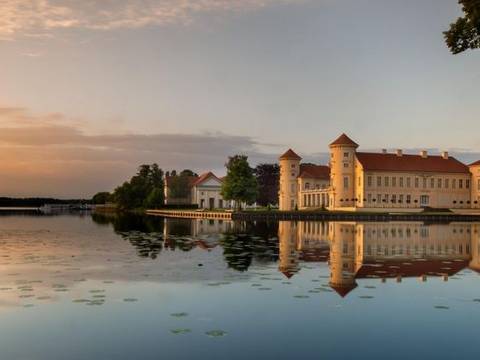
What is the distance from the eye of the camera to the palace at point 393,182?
365ft

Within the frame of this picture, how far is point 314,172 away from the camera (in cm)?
12988

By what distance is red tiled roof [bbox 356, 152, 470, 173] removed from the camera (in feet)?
372

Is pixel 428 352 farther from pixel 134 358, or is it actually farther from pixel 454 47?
pixel 454 47

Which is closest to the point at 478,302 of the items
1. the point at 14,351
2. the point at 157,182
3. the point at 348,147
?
the point at 14,351

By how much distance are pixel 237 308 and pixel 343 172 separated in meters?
99.5

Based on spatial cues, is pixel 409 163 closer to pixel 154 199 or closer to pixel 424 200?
pixel 424 200

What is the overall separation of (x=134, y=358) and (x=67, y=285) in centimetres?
855

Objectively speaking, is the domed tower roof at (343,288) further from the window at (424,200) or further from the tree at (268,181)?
the tree at (268,181)

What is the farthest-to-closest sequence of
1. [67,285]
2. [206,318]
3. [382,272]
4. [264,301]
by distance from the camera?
[382,272], [67,285], [264,301], [206,318]

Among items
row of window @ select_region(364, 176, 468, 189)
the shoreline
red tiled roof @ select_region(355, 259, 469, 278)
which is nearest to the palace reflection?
red tiled roof @ select_region(355, 259, 469, 278)

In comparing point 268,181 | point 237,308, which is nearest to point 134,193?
point 268,181

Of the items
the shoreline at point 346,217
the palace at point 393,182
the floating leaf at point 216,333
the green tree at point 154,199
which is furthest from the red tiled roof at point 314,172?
the floating leaf at point 216,333

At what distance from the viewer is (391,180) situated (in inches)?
4441

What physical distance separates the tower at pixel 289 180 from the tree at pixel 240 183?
21.7 meters
